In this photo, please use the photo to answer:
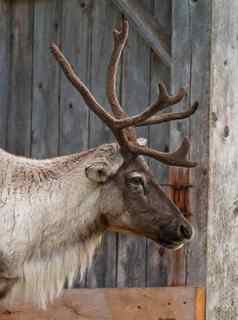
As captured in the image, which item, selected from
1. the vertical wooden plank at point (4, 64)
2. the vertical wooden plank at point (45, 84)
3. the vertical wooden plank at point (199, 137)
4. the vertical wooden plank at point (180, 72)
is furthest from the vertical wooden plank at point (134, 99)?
the vertical wooden plank at point (4, 64)

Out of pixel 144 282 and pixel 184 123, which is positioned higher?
pixel 184 123

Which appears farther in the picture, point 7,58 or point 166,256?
point 7,58

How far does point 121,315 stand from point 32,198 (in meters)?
1.28

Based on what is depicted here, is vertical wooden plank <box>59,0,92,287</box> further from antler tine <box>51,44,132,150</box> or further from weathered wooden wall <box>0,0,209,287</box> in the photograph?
antler tine <box>51,44,132,150</box>

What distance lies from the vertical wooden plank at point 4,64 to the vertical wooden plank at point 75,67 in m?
0.47

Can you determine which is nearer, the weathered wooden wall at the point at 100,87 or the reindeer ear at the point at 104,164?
the reindeer ear at the point at 104,164

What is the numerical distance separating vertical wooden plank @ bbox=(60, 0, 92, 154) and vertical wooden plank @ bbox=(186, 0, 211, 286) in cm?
89

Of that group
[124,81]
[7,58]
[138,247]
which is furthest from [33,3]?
[138,247]

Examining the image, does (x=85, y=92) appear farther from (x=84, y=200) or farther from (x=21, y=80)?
(x=21, y=80)

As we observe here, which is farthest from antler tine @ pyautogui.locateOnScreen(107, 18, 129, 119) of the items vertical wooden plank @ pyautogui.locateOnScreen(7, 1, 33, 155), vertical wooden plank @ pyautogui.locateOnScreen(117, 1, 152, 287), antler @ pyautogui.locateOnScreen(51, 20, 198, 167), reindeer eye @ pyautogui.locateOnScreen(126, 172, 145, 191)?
vertical wooden plank @ pyautogui.locateOnScreen(7, 1, 33, 155)

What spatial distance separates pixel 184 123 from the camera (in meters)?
9.12

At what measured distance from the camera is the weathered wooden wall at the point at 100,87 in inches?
358

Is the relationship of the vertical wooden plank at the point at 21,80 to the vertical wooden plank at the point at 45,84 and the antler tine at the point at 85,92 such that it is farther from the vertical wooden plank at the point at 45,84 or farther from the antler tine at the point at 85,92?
the antler tine at the point at 85,92

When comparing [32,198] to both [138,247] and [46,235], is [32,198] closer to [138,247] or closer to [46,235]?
[46,235]
